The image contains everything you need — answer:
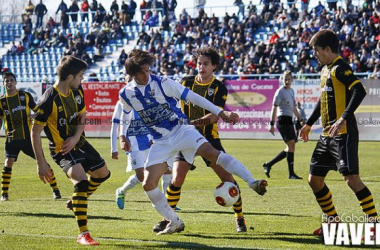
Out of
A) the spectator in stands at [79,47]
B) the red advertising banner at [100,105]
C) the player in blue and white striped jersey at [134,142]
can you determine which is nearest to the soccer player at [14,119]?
the player in blue and white striped jersey at [134,142]

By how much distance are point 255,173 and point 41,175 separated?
9858mm

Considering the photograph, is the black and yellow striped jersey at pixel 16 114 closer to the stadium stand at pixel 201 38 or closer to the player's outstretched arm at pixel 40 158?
the player's outstretched arm at pixel 40 158

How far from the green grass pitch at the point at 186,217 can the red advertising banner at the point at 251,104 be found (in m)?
13.5

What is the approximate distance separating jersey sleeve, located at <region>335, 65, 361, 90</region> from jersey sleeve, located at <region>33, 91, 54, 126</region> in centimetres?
313

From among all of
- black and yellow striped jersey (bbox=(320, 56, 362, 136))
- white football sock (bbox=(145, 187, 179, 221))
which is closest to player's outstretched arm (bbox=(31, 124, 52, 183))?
white football sock (bbox=(145, 187, 179, 221))

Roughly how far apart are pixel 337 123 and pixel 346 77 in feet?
1.76

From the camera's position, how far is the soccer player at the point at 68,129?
8.23 metres

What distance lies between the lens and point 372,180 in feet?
51.3

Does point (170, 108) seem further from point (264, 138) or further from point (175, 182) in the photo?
point (264, 138)

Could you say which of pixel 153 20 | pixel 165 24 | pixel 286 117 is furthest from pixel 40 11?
pixel 286 117

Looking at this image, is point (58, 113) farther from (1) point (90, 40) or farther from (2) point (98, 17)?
(2) point (98, 17)

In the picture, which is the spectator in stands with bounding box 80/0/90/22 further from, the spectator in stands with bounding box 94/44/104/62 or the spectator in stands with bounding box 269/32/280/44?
the spectator in stands with bounding box 269/32/280/44

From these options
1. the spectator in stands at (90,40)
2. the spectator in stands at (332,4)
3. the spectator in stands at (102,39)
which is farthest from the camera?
the spectator in stands at (90,40)

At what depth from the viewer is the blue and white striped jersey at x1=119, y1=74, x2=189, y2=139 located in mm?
8398
